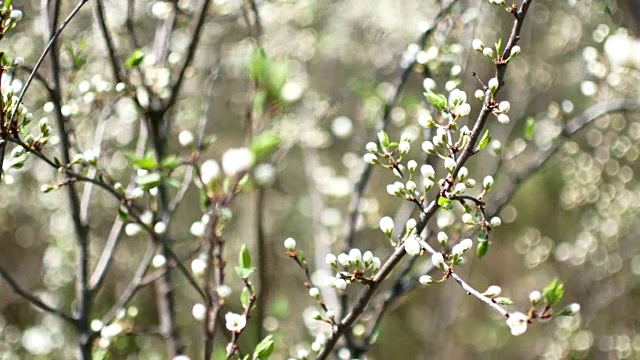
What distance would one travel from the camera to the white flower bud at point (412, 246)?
80 centimetres

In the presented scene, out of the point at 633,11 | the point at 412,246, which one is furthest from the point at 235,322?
the point at 633,11

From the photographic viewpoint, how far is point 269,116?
2.88 ft

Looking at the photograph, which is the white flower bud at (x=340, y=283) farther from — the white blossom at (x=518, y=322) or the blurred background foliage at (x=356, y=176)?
the blurred background foliage at (x=356, y=176)

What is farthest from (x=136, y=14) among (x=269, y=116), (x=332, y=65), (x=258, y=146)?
(x=258, y=146)

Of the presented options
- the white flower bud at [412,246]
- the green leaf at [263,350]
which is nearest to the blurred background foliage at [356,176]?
the green leaf at [263,350]

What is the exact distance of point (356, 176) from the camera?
2.00m

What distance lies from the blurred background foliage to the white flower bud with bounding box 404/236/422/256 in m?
0.75

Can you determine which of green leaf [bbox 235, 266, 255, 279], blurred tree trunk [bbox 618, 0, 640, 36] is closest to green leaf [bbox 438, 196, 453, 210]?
green leaf [bbox 235, 266, 255, 279]

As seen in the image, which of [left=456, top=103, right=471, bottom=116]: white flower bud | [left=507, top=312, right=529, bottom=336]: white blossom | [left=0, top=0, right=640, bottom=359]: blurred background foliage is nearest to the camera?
[left=507, top=312, right=529, bottom=336]: white blossom

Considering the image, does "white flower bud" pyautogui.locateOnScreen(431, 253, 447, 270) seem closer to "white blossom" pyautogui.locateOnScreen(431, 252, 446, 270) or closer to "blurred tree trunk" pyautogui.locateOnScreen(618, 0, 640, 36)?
"white blossom" pyautogui.locateOnScreen(431, 252, 446, 270)

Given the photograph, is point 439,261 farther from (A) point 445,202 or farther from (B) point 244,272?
(B) point 244,272

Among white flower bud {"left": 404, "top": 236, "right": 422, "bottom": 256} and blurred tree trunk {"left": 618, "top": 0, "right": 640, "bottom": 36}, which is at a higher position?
blurred tree trunk {"left": 618, "top": 0, "right": 640, "bottom": 36}

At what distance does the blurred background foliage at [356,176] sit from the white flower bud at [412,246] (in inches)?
29.4

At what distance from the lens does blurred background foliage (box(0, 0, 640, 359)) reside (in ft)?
6.84
